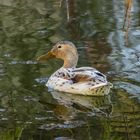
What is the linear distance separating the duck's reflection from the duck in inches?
3.1

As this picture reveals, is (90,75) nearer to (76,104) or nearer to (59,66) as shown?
(76,104)

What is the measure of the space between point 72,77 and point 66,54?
2.68 feet

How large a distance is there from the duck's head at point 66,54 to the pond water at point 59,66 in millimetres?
254

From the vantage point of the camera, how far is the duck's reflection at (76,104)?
7.29 meters

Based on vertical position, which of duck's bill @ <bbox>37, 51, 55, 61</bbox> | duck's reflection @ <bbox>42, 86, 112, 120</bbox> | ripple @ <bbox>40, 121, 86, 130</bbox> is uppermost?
duck's bill @ <bbox>37, 51, 55, 61</bbox>

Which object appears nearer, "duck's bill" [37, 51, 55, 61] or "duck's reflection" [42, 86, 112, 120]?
"duck's reflection" [42, 86, 112, 120]

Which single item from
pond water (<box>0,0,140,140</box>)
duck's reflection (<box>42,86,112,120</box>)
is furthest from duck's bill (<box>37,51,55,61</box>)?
duck's reflection (<box>42,86,112,120</box>)

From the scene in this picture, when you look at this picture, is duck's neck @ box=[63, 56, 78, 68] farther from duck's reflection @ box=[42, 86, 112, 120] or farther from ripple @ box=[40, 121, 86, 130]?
ripple @ box=[40, 121, 86, 130]

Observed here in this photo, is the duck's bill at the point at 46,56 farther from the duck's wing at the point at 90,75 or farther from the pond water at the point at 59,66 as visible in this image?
the duck's wing at the point at 90,75

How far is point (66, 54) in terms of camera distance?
9227 millimetres

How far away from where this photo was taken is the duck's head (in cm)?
912

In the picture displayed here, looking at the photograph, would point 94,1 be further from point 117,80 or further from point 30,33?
point 117,80

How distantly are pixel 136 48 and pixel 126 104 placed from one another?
301cm

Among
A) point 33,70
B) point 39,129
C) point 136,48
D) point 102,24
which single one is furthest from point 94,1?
point 39,129
